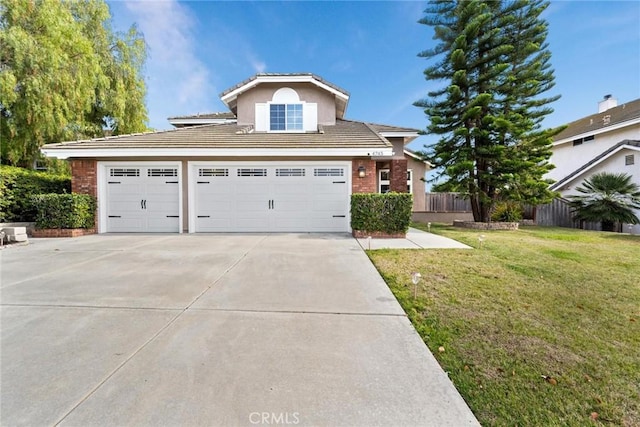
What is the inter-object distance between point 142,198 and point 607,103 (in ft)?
102

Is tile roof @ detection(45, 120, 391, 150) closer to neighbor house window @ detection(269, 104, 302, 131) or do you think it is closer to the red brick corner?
neighbor house window @ detection(269, 104, 302, 131)

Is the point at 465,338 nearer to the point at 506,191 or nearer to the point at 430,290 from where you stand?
the point at 430,290

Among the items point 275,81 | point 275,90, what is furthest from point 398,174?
point 275,81

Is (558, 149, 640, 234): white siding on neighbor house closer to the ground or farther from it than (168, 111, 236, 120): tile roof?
closer to the ground

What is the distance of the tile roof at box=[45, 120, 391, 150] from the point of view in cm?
907

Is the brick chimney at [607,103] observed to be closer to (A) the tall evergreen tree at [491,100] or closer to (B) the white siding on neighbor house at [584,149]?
(B) the white siding on neighbor house at [584,149]

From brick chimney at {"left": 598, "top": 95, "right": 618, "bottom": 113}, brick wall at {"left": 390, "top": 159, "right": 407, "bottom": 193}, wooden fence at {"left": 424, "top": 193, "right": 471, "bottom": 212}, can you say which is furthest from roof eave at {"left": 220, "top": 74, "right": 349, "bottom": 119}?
brick chimney at {"left": 598, "top": 95, "right": 618, "bottom": 113}

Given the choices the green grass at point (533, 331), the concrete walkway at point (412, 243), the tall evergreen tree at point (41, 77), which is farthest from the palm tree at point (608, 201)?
the tall evergreen tree at point (41, 77)

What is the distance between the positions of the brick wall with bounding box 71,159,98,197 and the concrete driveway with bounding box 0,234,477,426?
5.30 m

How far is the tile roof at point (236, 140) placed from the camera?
9.07 metres

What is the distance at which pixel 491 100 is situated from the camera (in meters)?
10.9

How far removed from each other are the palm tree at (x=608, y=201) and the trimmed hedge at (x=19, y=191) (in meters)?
20.9

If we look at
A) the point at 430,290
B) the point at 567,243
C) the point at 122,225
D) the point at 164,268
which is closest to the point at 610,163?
the point at 567,243

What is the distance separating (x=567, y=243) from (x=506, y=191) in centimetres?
393
